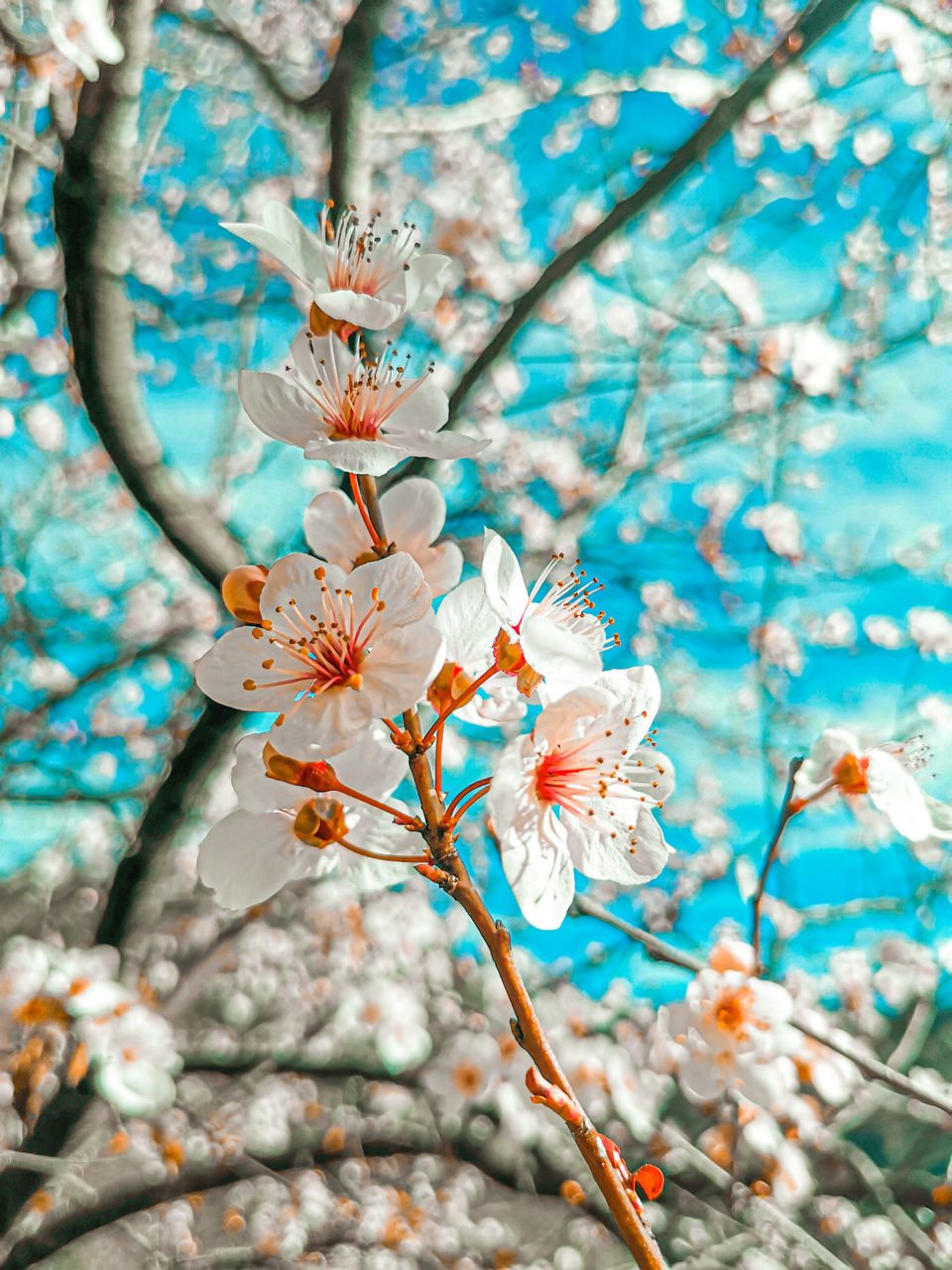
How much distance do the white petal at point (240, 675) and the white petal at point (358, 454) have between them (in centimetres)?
9

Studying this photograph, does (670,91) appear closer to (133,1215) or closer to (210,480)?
(210,480)

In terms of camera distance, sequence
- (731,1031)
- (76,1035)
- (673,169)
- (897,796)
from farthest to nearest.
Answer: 1. (673,169)
2. (76,1035)
3. (731,1031)
4. (897,796)

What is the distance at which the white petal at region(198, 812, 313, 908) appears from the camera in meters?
0.38

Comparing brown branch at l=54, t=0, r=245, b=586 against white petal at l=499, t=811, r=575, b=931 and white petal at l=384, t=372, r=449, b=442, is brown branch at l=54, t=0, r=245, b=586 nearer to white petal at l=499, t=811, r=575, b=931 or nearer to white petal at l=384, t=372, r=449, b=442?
white petal at l=384, t=372, r=449, b=442

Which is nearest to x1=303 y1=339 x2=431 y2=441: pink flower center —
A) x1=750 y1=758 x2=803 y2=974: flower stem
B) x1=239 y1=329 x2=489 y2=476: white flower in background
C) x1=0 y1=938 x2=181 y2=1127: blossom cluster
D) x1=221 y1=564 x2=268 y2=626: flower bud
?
x1=239 y1=329 x2=489 y2=476: white flower in background

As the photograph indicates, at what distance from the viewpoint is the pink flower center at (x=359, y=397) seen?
1.34ft

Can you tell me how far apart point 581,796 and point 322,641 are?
0.52 feet

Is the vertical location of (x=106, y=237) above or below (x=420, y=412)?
above

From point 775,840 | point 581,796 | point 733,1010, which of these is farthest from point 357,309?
point 733,1010

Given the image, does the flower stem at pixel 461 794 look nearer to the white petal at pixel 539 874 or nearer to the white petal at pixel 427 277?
the white petal at pixel 539 874

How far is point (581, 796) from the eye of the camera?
1.31ft

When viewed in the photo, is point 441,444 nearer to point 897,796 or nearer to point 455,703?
point 455,703

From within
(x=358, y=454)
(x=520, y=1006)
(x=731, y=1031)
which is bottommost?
(x=731, y=1031)

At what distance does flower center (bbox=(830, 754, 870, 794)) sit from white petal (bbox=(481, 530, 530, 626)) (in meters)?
0.35
